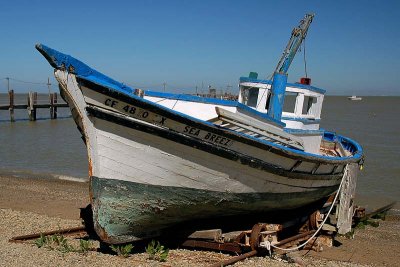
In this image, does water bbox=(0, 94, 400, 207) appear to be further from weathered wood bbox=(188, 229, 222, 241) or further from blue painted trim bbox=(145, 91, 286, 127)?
weathered wood bbox=(188, 229, 222, 241)

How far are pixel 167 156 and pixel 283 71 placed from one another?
453 cm

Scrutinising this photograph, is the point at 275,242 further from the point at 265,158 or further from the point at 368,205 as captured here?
the point at 368,205

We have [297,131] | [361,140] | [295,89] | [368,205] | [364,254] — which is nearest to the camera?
[364,254]

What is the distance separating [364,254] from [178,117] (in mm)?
4799

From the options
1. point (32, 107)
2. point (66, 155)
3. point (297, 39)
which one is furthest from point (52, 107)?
point (297, 39)

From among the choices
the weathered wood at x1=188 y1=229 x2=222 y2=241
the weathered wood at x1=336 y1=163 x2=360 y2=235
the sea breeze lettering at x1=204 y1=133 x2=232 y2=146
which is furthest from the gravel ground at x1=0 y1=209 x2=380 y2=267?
the sea breeze lettering at x1=204 y1=133 x2=232 y2=146

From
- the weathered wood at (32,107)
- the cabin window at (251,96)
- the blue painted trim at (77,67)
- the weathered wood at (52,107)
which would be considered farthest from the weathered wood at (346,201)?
the weathered wood at (52,107)

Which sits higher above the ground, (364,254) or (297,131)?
(297,131)

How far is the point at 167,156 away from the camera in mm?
5977

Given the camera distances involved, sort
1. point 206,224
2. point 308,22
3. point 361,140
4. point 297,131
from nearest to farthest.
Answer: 1. point 206,224
2. point 297,131
3. point 308,22
4. point 361,140

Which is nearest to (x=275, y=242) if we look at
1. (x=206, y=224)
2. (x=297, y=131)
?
(x=206, y=224)

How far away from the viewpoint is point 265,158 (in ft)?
21.9

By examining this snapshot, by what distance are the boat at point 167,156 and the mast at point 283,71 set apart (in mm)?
1019

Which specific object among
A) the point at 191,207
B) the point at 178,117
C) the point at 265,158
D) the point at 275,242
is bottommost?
the point at 275,242
